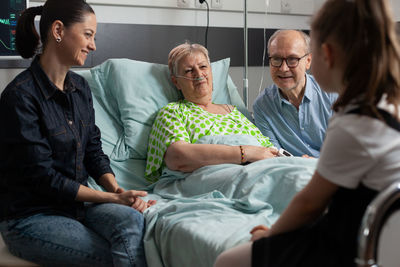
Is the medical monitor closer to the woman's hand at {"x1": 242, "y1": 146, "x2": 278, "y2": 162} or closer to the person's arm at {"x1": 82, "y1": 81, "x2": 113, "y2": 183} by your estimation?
the person's arm at {"x1": 82, "y1": 81, "x2": 113, "y2": 183}

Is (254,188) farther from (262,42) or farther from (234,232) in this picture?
(262,42)

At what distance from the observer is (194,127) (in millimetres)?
2273

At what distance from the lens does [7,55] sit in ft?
8.43

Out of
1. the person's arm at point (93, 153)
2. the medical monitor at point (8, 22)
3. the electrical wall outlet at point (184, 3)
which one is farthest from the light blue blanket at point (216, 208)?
the electrical wall outlet at point (184, 3)

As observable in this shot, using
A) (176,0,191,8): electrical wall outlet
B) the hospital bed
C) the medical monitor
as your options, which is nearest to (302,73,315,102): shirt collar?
the hospital bed

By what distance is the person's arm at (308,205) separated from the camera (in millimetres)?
1061

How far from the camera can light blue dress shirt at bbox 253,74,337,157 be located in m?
2.41

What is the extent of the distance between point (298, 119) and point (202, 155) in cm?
59

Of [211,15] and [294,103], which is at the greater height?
[211,15]

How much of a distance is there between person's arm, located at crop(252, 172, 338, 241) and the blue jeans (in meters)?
0.67

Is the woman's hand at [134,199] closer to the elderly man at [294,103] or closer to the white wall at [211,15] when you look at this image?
the elderly man at [294,103]

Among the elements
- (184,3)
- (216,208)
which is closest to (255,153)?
(216,208)

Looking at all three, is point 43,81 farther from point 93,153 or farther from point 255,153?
point 255,153

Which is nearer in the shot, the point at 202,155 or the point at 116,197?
the point at 116,197
